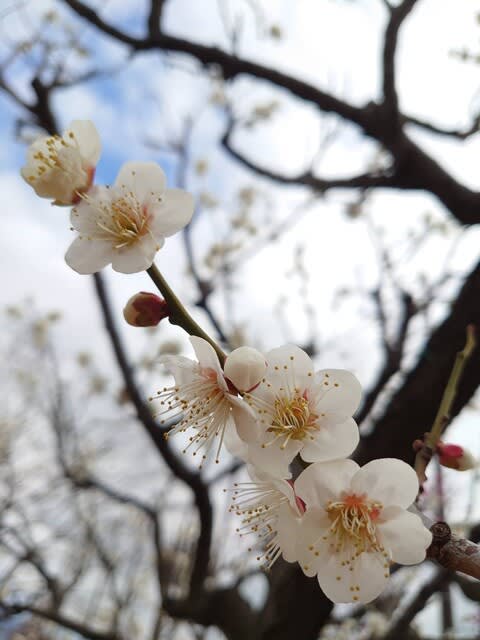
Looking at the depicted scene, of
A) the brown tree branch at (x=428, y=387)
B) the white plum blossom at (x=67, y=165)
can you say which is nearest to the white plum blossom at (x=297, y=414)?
the white plum blossom at (x=67, y=165)

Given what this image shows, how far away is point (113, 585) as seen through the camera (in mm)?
3748

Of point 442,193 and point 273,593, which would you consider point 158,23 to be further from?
point 273,593

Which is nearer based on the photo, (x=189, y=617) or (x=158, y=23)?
(x=158, y=23)

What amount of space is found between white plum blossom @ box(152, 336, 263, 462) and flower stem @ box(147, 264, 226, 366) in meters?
0.02

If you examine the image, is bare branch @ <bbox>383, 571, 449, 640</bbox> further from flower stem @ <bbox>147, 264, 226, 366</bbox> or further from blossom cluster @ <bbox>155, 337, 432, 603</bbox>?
flower stem @ <bbox>147, 264, 226, 366</bbox>

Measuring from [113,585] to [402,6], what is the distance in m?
4.02

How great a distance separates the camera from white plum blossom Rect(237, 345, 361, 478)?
1.94 ft

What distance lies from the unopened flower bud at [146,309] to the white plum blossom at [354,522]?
0.93 feet

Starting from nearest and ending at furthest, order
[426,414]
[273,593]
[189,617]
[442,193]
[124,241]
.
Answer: [124,241]
[426,414]
[442,193]
[273,593]
[189,617]

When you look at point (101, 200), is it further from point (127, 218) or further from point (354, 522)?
point (354, 522)

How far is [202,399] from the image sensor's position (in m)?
0.71

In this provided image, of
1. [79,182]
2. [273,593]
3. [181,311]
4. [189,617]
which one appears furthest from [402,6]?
[189,617]

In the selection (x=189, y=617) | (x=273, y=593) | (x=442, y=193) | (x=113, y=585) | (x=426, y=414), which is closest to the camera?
(x=426, y=414)

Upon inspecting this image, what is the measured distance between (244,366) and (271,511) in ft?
0.76
